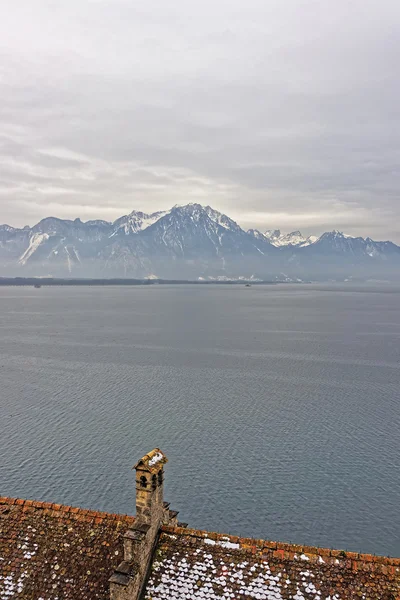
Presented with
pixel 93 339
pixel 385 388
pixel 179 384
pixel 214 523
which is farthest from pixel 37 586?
pixel 93 339

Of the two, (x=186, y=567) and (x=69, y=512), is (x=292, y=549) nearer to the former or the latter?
(x=186, y=567)

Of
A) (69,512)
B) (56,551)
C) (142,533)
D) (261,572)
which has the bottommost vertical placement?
(56,551)

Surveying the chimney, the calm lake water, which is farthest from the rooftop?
the calm lake water

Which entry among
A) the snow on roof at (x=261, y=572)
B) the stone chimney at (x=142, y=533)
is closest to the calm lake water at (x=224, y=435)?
the snow on roof at (x=261, y=572)

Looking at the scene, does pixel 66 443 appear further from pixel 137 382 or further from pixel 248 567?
pixel 248 567

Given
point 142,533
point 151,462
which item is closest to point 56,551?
point 142,533

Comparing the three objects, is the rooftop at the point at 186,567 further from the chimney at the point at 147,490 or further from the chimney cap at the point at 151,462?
the chimney cap at the point at 151,462

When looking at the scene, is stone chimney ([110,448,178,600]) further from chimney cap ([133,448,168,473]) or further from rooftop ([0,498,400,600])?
rooftop ([0,498,400,600])
